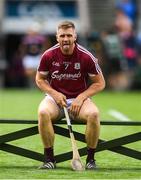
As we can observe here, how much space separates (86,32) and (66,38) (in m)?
17.5

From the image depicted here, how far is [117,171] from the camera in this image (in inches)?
423

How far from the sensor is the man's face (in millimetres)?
10961

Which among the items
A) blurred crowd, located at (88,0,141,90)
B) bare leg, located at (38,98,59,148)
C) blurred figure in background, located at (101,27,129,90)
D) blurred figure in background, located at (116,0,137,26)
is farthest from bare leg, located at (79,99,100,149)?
blurred figure in background, located at (116,0,137,26)

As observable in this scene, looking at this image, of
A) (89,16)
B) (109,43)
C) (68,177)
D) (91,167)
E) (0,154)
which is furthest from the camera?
(89,16)

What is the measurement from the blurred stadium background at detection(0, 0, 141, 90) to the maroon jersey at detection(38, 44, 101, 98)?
52.2ft

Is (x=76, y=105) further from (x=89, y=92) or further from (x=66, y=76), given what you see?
(x=66, y=76)

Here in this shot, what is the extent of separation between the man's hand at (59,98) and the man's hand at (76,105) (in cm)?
9

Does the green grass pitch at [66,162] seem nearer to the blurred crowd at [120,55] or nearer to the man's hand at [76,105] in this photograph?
the man's hand at [76,105]

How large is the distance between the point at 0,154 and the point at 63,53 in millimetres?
1817

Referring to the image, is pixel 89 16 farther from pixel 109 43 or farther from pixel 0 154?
pixel 0 154

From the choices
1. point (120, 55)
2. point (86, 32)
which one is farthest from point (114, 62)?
point (86, 32)

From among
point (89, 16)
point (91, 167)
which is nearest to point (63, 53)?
point (91, 167)

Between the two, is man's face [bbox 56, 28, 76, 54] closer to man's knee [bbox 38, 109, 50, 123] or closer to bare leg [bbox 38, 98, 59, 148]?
bare leg [bbox 38, 98, 59, 148]

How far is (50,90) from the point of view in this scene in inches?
434
